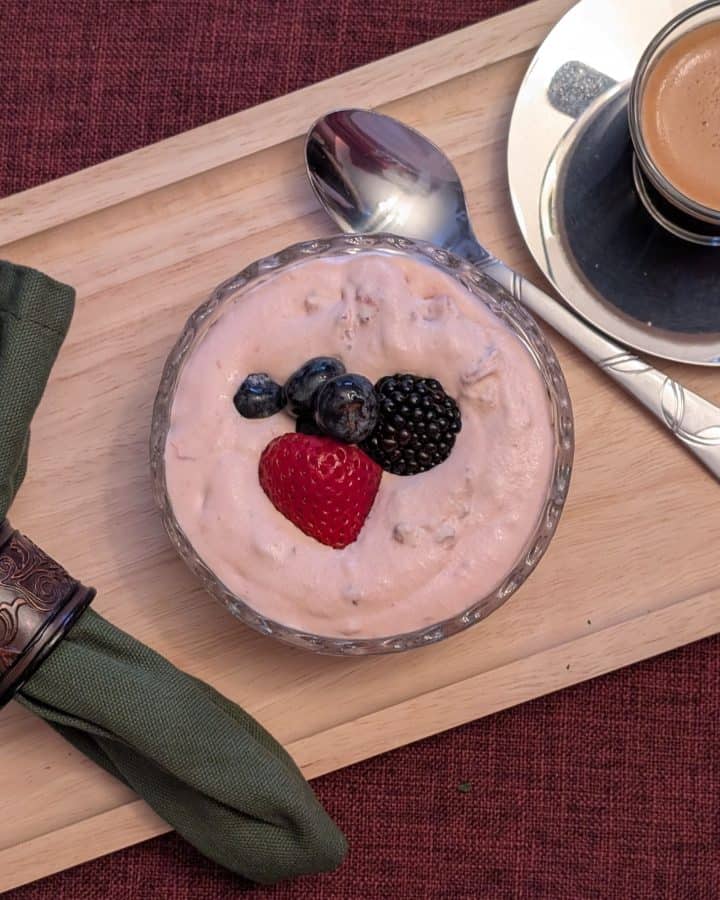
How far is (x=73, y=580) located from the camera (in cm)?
173

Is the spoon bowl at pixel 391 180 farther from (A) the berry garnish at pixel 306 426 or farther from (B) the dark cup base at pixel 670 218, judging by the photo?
(A) the berry garnish at pixel 306 426

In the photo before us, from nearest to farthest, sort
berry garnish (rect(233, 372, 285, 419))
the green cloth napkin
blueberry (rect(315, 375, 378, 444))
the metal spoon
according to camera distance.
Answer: blueberry (rect(315, 375, 378, 444)) → berry garnish (rect(233, 372, 285, 419)) → the green cloth napkin → the metal spoon

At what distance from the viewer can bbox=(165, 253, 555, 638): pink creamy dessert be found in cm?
157

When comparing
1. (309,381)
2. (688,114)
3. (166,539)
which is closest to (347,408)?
(309,381)

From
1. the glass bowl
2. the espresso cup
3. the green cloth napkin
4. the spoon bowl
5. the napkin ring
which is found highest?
the espresso cup

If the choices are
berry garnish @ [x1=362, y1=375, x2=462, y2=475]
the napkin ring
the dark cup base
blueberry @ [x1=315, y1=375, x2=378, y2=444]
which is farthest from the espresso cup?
the napkin ring

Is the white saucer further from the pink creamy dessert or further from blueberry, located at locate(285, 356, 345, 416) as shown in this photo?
blueberry, located at locate(285, 356, 345, 416)

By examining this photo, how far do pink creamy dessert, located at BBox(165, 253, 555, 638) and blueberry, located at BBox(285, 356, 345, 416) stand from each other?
0.05 meters

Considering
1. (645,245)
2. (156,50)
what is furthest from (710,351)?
(156,50)

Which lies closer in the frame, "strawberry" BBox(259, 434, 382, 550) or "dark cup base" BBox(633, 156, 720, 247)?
"strawberry" BBox(259, 434, 382, 550)

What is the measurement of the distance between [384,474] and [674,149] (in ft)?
2.64

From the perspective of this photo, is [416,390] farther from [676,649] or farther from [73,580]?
[676,649]

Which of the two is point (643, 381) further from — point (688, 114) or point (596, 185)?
point (688, 114)

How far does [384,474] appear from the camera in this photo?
1.61 meters
